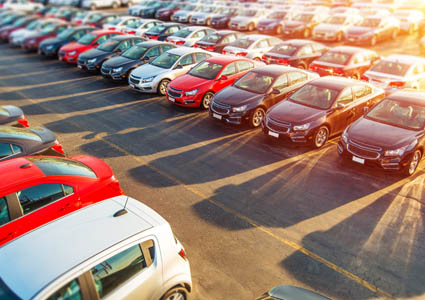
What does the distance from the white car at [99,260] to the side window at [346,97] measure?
25.6 ft

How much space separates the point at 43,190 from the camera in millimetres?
5898

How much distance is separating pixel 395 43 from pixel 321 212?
22.9 metres

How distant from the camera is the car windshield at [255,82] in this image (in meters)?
12.4

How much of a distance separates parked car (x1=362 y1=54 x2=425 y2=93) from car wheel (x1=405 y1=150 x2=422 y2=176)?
15.3ft

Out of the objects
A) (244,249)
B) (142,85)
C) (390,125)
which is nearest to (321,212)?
(244,249)

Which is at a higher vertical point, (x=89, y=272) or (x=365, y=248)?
(x=89, y=272)

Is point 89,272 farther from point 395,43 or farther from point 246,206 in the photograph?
point 395,43

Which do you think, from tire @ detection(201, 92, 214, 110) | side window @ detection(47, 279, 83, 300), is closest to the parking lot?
tire @ detection(201, 92, 214, 110)

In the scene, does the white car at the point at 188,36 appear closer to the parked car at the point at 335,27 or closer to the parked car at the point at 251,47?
the parked car at the point at 251,47

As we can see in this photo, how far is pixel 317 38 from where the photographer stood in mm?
25625

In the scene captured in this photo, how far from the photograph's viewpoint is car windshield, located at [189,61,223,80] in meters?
14.1

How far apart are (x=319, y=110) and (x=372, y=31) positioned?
1644 centimetres

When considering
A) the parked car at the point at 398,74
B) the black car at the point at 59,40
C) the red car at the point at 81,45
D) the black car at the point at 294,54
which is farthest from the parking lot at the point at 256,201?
the black car at the point at 59,40

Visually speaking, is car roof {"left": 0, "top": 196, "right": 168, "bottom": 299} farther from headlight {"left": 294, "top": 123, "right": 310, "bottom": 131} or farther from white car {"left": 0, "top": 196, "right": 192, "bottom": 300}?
headlight {"left": 294, "top": 123, "right": 310, "bottom": 131}
